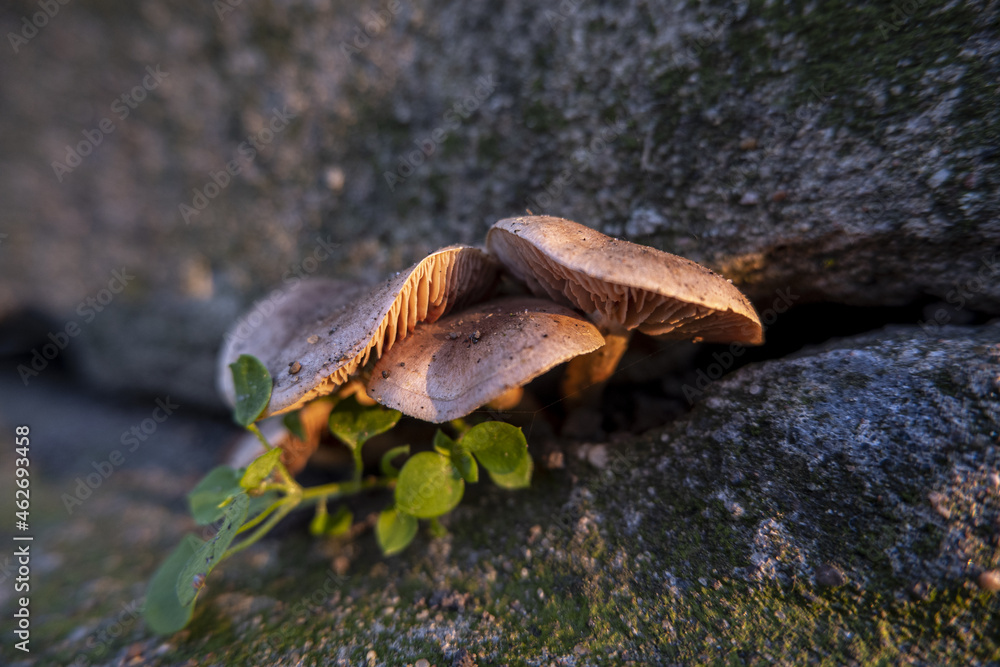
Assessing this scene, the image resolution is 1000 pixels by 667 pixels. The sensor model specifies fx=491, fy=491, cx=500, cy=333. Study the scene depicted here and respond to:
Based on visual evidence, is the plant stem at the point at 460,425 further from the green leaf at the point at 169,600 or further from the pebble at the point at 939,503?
the pebble at the point at 939,503

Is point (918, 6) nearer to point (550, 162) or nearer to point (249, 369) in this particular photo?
point (550, 162)

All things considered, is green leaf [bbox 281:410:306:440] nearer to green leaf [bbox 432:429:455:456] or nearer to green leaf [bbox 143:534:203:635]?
green leaf [bbox 143:534:203:635]

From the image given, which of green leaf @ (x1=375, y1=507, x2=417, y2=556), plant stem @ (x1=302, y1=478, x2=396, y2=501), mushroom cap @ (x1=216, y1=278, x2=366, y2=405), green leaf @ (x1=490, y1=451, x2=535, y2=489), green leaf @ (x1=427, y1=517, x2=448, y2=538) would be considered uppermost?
mushroom cap @ (x1=216, y1=278, x2=366, y2=405)

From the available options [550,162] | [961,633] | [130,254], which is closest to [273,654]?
[961,633]

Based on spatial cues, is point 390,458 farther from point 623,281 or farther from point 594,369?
point 623,281

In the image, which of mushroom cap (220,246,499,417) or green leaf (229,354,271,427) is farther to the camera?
green leaf (229,354,271,427)

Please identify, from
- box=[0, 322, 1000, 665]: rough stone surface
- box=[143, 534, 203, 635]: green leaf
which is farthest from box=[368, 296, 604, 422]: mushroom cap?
box=[143, 534, 203, 635]: green leaf
